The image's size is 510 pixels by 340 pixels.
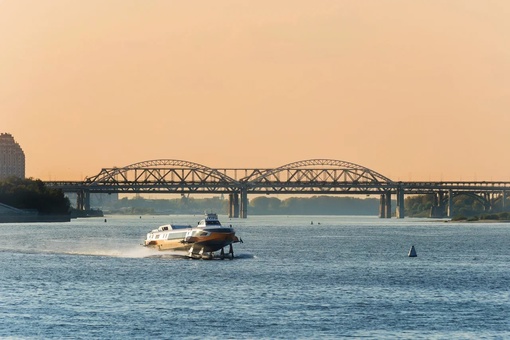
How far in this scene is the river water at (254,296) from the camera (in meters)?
61.6

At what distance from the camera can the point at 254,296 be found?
77.2 meters

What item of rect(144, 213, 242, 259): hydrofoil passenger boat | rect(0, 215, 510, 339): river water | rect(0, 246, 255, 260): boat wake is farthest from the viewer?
rect(0, 246, 255, 260): boat wake

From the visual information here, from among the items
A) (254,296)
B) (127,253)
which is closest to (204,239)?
(127,253)

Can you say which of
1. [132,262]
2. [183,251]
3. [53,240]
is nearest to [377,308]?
[132,262]

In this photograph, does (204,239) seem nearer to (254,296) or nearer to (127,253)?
(127,253)

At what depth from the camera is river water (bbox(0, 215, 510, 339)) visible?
202ft

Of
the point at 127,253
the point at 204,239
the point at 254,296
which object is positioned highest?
the point at 204,239

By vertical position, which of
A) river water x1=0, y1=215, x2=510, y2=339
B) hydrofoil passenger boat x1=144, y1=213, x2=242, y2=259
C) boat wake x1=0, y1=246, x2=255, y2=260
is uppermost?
hydrofoil passenger boat x1=144, y1=213, x2=242, y2=259

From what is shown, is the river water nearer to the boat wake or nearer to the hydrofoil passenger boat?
the boat wake

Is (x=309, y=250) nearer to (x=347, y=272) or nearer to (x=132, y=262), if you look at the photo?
(x=132, y=262)

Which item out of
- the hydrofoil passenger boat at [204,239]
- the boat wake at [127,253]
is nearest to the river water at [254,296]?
the boat wake at [127,253]

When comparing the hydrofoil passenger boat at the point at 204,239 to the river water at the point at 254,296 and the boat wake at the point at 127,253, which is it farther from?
the river water at the point at 254,296

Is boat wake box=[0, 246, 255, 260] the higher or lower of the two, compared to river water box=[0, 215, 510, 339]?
higher

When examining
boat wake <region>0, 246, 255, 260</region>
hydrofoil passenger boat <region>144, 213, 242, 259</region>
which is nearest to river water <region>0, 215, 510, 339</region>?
boat wake <region>0, 246, 255, 260</region>
